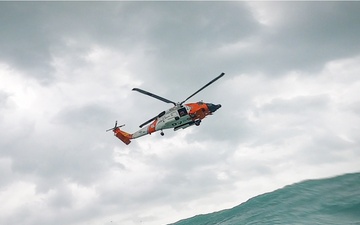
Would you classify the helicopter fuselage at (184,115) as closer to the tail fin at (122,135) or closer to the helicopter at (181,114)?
the helicopter at (181,114)

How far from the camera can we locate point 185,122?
111 feet

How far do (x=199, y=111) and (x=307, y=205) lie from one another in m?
26.0

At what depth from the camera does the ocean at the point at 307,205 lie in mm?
39562

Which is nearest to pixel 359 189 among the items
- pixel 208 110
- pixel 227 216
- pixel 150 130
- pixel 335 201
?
pixel 335 201

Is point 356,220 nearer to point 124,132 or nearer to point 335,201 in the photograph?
point 335,201

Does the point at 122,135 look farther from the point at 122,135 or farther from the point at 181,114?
the point at 181,114

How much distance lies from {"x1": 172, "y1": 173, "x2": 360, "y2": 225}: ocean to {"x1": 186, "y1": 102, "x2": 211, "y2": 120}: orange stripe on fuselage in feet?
65.0

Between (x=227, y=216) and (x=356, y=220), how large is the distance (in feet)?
86.4

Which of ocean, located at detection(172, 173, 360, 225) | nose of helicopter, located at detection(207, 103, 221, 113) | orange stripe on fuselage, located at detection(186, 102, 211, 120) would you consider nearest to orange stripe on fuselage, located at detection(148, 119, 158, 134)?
orange stripe on fuselage, located at detection(186, 102, 211, 120)

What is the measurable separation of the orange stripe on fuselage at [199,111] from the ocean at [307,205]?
1981 cm

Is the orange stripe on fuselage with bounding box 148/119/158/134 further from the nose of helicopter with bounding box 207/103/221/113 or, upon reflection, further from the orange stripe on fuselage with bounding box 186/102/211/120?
the nose of helicopter with bounding box 207/103/221/113

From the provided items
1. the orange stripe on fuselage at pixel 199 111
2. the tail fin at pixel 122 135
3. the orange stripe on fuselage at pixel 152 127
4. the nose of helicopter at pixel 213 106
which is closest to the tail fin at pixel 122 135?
the tail fin at pixel 122 135

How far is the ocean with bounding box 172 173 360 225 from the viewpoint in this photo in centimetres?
3956

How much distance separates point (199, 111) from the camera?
3284 cm
